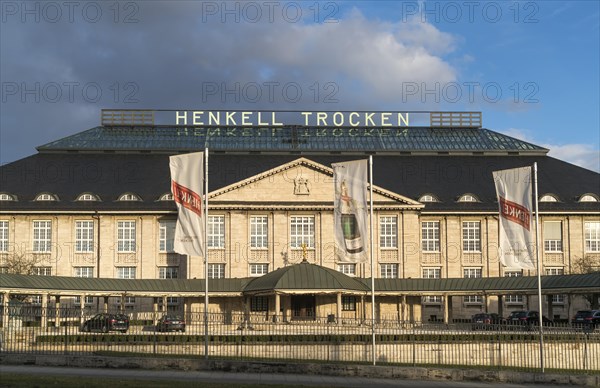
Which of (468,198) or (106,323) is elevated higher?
(468,198)

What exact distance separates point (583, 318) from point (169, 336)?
3133 cm

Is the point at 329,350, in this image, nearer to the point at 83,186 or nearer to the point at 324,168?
the point at 324,168

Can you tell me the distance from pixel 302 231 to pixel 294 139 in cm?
1566

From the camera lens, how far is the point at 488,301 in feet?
256

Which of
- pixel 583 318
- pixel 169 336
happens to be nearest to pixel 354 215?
pixel 169 336

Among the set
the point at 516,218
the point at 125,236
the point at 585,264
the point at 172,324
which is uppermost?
the point at 125,236

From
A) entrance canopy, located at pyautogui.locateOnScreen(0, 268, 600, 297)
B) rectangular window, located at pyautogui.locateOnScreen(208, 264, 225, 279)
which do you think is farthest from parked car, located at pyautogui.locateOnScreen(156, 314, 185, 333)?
rectangular window, located at pyautogui.locateOnScreen(208, 264, 225, 279)

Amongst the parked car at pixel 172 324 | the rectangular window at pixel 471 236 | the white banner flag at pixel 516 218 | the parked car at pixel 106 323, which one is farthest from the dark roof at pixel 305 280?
the white banner flag at pixel 516 218

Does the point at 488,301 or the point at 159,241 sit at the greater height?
the point at 159,241

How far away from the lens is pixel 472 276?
80.0 meters

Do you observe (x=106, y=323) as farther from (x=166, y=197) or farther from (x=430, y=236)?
(x=430, y=236)

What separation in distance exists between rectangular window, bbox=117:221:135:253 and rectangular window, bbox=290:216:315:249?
14767 mm

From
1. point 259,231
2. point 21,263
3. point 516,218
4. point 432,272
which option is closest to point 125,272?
point 21,263

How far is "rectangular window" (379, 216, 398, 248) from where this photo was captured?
3086 inches
